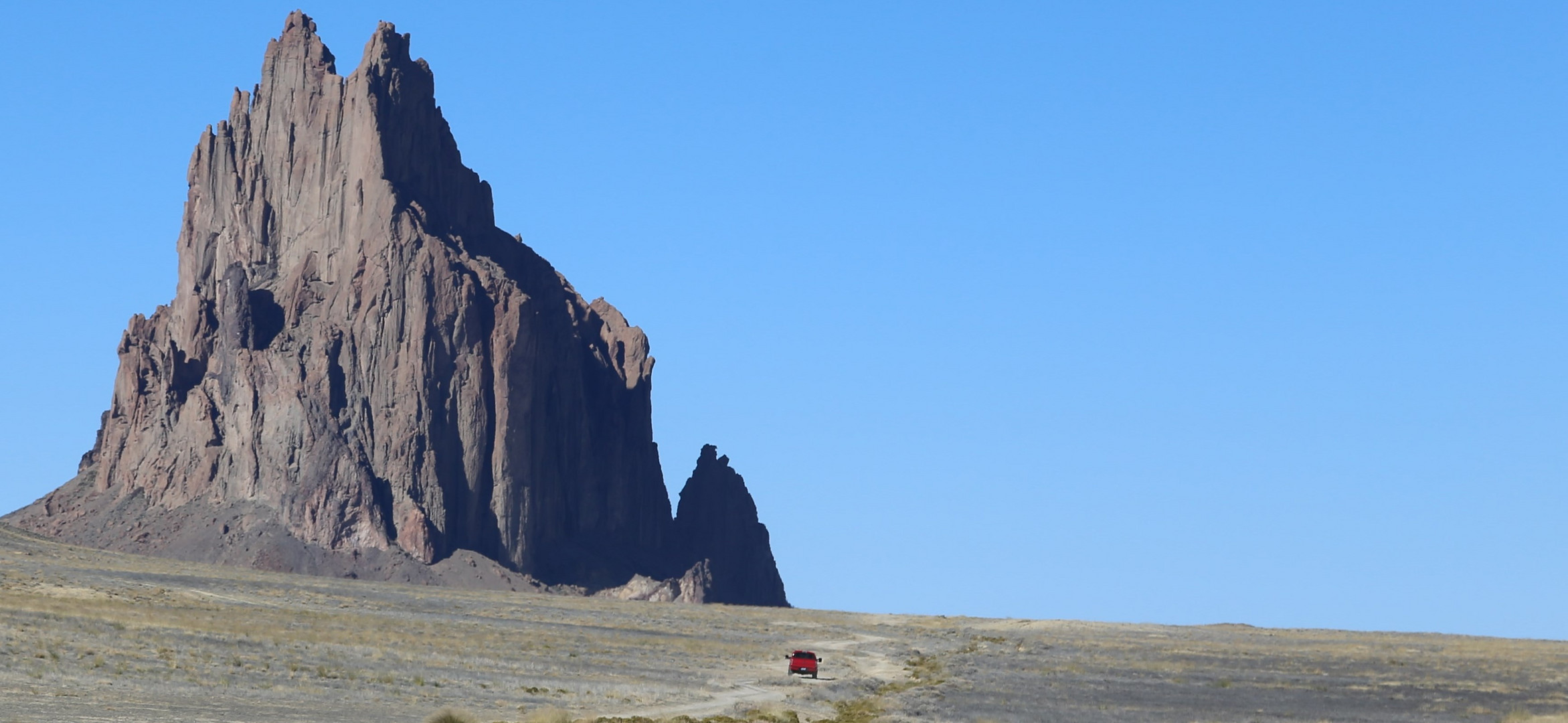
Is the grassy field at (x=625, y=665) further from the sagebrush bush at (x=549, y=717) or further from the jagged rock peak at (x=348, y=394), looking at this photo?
the jagged rock peak at (x=348, y=394)

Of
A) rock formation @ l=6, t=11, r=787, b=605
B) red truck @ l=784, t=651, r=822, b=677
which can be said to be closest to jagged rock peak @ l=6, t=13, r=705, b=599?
rock formation @ l=6, t=11, r=787, b=605

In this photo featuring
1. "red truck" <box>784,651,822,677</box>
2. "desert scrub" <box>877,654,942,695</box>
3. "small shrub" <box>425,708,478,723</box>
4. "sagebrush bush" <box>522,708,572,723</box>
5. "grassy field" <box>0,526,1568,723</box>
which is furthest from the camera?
"red truck" <box>784,651,822,677</box>

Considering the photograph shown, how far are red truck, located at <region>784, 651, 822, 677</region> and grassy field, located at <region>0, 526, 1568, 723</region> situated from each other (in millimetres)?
1008

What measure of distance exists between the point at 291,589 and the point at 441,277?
5421 centimetres

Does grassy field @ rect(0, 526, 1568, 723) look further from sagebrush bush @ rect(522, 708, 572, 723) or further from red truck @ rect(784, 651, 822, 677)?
red truck @ rect(784, 651, 822, 677)

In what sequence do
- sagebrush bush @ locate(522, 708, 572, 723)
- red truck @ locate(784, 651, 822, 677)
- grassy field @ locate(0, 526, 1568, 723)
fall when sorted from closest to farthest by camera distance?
sagebrush bush @ locate(522, 708, 572, 723)
grassy field @ locate(0, 526, 1568, 723)
red truck @ locate(784, 651, 822, 677)

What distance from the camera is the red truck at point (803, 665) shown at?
84.6 m

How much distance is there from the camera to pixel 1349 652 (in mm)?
114562

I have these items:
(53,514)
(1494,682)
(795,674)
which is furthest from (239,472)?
(1494,682)

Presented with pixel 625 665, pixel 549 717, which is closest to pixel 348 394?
pixel 625 665

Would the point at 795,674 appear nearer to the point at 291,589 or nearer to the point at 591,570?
the point at 291,589

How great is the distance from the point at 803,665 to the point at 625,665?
820cm

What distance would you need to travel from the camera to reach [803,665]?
278 feet

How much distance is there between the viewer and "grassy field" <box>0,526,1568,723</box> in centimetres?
6362
